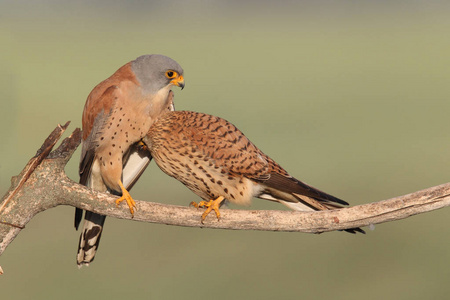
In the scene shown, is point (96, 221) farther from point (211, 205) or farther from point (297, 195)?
point (297, 195)

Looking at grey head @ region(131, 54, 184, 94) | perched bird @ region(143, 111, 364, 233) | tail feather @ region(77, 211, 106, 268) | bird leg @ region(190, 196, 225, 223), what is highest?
grey head @ region(131, 54, 184, 94)

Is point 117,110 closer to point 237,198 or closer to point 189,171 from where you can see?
point 189,171

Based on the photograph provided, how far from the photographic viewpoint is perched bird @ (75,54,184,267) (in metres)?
3.41

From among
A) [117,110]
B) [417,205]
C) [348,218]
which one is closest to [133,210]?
[117,110]

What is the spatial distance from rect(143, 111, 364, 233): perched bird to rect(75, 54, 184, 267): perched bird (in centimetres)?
14

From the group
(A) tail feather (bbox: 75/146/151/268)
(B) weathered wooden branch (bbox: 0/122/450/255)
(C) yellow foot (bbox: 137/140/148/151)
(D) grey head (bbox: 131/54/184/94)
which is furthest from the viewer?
(A) tail feather (bbox: 75/146/151/268)

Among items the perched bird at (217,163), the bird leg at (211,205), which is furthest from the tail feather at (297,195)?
the bird leg at (211,205)

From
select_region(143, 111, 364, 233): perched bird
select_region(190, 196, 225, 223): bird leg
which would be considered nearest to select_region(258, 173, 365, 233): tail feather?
select_region(143, 111, 364, 233): perched bird

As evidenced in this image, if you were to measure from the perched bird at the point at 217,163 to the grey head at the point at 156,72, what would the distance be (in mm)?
213

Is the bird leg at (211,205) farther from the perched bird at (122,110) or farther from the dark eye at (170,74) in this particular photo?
the dark eye at (170,74)

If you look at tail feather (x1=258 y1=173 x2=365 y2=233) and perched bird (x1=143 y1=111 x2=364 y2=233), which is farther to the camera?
perched bird (x1=143 y1=111 x2=364 y2=233)

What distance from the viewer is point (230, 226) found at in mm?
Answer: 3260

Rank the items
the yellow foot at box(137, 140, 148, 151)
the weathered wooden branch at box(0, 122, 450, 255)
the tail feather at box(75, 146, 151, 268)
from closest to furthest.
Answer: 1. the weathered wooden branch at box(0, 122, 450, 255)
2. the yellow foot at box(137, 140, 148, 151)
3. the tail feather at box(75, 146, 151, 268)

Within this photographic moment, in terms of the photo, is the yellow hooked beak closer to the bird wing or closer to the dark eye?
the dark eye
